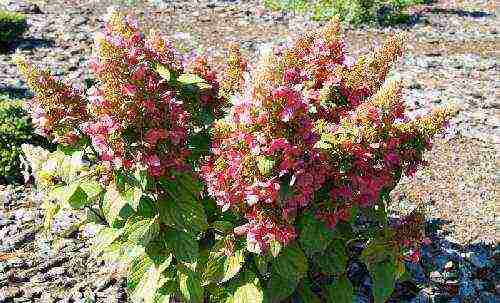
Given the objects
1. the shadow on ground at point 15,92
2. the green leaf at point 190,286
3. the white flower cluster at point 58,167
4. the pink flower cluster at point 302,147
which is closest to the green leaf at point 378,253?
the pink flower cluster at point 302,147

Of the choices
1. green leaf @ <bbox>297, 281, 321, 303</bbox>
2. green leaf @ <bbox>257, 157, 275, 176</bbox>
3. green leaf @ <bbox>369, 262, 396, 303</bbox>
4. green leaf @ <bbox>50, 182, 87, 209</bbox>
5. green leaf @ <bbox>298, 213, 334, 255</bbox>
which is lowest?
green leaf @ <bbox>297, 281, 321, 303</bbox>

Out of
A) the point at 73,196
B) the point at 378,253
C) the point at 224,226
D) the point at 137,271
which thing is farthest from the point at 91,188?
the point at 378,253

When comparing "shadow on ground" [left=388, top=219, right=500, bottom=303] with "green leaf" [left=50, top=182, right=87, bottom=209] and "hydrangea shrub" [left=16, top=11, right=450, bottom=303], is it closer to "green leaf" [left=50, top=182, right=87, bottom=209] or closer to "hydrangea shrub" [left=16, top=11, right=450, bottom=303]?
"hydrangea shrub" [left=16, top=11, right=450, bottom=303]

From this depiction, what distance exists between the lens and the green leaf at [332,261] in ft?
10.7

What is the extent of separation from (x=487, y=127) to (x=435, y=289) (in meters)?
3.33

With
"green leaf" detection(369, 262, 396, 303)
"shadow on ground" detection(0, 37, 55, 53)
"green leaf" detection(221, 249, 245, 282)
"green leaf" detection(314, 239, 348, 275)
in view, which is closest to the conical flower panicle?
"green leaf" detection(221, 249, 245, 282)

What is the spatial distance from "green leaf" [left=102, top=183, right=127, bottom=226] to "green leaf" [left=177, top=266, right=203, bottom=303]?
454 mm

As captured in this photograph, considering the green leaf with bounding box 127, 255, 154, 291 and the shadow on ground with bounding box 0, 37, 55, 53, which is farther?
the shadow on ground with bounding box 0, 37, 55, 53

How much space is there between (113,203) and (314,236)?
36.6 inches

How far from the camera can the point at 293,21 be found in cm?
1145

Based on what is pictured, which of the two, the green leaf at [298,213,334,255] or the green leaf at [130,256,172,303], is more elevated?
the green leaf at [298,213,334,255]

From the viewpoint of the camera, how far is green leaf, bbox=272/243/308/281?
3.05 m

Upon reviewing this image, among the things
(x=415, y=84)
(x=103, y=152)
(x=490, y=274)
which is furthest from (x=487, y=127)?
(x=103, y=152)

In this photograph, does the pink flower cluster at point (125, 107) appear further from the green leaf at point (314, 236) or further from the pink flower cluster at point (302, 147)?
the green leaf at point (314, 236)
